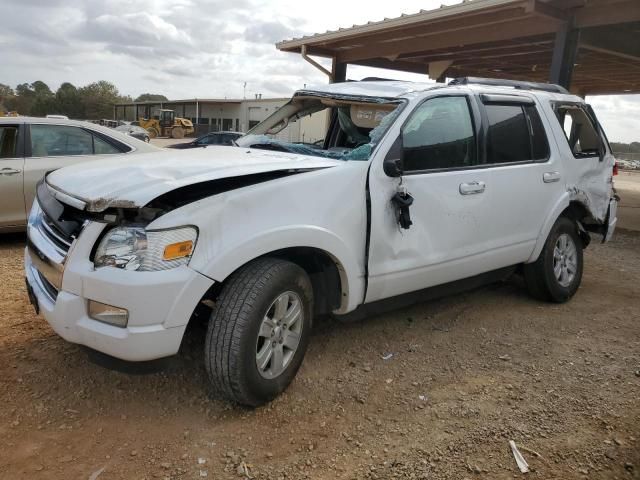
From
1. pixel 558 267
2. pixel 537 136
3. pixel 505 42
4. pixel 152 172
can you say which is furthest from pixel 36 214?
pixel 505 42

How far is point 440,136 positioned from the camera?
3.70m

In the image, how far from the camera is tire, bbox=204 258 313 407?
8.68 ft

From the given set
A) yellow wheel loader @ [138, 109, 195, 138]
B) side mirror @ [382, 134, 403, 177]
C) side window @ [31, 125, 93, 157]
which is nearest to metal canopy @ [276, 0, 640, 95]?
side mirror @ [382, 134, 403, 177]

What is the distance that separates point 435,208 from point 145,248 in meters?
1.96

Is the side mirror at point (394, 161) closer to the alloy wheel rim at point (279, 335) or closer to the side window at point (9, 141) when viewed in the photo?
the alloy wheel rim at point (279, 335)

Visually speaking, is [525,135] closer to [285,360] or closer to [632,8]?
[285,360]

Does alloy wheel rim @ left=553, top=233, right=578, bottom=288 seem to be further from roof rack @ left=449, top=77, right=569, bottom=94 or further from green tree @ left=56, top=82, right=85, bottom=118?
green tree @ left=56, top=82, right=85, bottom=118

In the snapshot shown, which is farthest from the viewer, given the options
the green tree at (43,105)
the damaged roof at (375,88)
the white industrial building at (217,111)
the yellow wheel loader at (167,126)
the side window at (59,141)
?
the green tree at (43,105)

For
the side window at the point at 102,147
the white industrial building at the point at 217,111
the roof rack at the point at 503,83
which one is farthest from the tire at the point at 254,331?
the white industrial building at the point at 217,111

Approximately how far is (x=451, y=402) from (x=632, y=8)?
7152mm

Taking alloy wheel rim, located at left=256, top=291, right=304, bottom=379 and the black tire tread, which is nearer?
the black tire tread

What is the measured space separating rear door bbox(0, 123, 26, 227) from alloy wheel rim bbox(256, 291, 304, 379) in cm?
421

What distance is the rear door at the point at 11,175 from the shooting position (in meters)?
5.69

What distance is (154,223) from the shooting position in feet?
8.12
